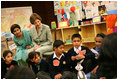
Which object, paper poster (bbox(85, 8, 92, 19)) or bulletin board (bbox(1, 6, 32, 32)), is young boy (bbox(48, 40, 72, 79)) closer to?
paper poster (bbox(85, 8, 92, 19))

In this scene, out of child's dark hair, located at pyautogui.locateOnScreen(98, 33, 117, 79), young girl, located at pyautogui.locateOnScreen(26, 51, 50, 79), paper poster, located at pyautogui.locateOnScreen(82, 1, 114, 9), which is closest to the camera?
child's dark hair, located at pyautogui.locateOnScreen(98, 33, 117, 79)

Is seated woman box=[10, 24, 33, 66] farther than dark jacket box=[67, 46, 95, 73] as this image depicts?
Yes

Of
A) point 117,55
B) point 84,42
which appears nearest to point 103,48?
point 117,55

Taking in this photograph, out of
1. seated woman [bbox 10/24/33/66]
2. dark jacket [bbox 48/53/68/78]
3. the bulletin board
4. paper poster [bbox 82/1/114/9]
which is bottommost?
dark jacket [bbox 48/53/68/78]

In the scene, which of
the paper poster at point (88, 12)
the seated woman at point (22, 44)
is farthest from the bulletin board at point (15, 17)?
the seated woman at point (22, 44)

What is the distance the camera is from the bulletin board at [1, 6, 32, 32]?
5121 millimetres

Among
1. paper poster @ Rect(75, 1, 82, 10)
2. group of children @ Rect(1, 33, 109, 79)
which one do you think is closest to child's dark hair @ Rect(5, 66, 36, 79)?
group of children @ Rect(1, 33, 109, 79)

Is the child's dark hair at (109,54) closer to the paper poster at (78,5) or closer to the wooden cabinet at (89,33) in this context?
the wooden cabinet at (89,33)

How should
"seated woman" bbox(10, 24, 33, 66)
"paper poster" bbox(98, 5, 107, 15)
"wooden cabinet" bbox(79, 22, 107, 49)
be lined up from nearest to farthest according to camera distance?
"seated woman" bbox(10, 24, 33, 66)
"paper poster" bbox(98, 5, 107, 15)
"wooden cabinet" bbox(79, 22, 107, 49)

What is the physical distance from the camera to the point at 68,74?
2307 millimetres

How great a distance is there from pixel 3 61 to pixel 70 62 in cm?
114

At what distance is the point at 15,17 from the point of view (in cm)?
523

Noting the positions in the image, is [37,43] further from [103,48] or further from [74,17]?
[103,48]

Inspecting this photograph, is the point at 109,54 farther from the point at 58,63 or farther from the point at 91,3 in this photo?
the point at 91,3
